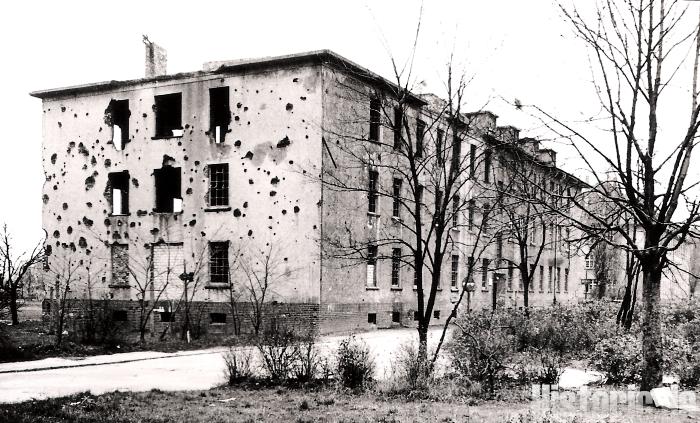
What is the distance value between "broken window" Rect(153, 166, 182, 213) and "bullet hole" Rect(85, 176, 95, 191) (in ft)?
10.6

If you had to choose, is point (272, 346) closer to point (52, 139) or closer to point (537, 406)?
point (537, 406)

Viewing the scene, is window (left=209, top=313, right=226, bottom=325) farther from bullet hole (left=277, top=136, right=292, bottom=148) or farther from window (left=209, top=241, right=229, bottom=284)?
bullet hole (left=277, top=136, right=292, bottom=148)

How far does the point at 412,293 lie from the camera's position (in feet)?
101

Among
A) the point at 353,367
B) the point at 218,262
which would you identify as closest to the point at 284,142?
the point at 218,262

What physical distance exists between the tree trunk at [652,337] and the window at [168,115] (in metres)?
21.8

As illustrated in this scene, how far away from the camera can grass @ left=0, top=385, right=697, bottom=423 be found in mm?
8484

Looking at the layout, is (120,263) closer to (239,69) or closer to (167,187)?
(167,187)

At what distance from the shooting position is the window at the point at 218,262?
86.1 ft

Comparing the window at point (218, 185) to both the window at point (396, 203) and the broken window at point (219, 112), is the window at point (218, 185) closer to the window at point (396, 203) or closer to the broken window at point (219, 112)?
the broken window at point (219, 112)

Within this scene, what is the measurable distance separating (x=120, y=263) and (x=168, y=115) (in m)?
7.31

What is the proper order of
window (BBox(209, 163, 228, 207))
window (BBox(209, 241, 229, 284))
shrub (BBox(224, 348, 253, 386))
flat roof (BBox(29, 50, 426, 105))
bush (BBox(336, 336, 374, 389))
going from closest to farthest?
1. bush (BBox(336, 336, 374, 389))
2. shrub (BBox(224, 348, 253, 386))
3. flat roof (BBox(29, 50, 426, 105))
4. window (BBox(209, 241, 229, 284))
5. window (BBox(209, 163, 228, 207))

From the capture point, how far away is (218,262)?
26.5 metres

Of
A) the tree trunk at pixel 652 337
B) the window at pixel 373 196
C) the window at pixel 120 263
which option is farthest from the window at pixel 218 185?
the tree trunk at pixel 652 337

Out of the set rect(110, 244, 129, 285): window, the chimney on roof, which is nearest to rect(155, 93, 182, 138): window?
the chimney on roof
